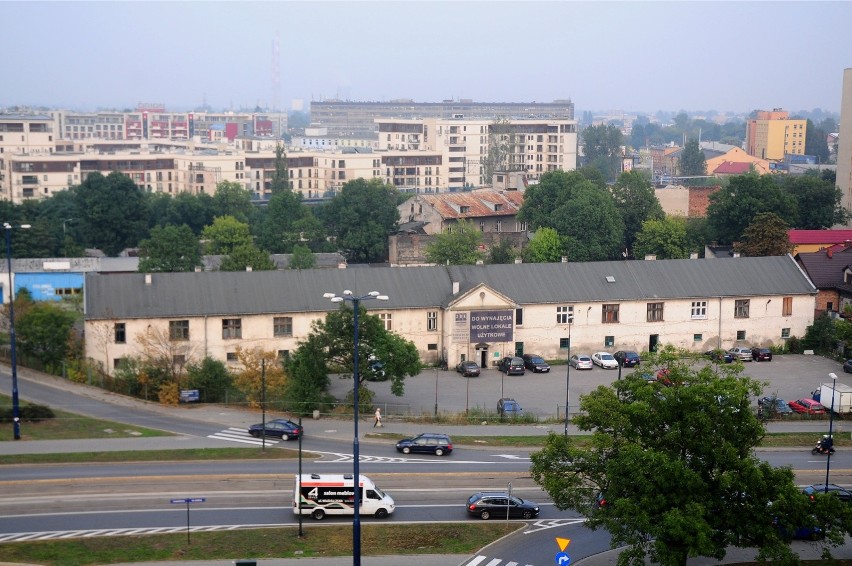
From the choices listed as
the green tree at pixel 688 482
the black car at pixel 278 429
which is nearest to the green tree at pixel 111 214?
the black car at pixel 278 429

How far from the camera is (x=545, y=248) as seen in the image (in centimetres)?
9406

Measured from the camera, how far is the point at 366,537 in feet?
119

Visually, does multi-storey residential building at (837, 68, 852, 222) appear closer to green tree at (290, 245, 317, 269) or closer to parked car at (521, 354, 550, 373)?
green tree at (290, 245, 317, 269)

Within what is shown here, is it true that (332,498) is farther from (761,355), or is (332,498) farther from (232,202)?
(232,202)

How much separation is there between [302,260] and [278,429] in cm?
4391

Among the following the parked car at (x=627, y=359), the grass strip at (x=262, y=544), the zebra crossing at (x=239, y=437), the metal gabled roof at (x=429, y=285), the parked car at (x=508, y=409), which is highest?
the metal gabled roof at (x=429, y=285)

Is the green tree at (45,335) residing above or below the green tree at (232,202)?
below

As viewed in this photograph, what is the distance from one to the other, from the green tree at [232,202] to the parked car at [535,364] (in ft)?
199

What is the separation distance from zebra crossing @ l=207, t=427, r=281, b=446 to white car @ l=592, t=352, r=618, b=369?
25.1 metres

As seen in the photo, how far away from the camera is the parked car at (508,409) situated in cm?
5438

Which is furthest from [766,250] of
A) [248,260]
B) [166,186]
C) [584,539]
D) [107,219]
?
[166,186]

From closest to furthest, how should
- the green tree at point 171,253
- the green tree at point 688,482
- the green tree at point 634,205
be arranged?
the green tree at point 688,482 → the green tree at point 171,253 → the green tree at point 634,205

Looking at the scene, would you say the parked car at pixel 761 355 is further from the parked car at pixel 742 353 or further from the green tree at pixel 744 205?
the green tree at pixel 744 205

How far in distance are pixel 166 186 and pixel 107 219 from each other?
60272 millimetres
